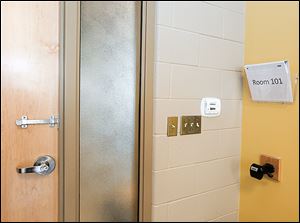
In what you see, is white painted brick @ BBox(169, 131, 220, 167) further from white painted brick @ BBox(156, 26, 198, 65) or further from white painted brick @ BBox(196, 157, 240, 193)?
white painted brick @ BBox(156, 26, 198, 65)

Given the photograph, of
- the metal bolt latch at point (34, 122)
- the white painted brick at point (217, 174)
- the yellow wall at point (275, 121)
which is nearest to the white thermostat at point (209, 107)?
the yellow wall at point (275, 121)

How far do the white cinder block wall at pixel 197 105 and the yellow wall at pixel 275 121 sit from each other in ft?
0.34

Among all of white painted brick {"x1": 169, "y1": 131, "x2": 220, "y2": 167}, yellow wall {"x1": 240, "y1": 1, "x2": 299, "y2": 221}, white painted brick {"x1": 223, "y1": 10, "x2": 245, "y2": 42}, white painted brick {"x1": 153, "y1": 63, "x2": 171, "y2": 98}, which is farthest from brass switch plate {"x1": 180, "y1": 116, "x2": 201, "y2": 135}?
white painted brick {"x1": 223, "y1": 10, "x2": 245, "y2": 42}

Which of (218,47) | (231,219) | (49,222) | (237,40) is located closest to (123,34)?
(218,47)

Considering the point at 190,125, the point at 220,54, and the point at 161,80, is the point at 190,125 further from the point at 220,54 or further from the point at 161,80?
the point at 220,54

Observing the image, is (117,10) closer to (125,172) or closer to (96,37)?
(96,37)

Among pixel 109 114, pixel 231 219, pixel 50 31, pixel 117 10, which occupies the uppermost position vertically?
pixel 117 10

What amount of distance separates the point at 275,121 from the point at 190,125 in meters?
0.38

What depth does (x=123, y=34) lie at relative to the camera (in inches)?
43.5

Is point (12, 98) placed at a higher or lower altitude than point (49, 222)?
higher

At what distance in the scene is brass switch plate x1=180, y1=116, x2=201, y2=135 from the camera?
115cm

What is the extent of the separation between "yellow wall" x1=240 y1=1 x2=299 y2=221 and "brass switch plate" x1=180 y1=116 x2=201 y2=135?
26 cm

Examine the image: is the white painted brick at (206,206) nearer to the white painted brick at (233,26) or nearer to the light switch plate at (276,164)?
the light switch plate at (276,164)

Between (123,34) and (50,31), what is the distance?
323mm
